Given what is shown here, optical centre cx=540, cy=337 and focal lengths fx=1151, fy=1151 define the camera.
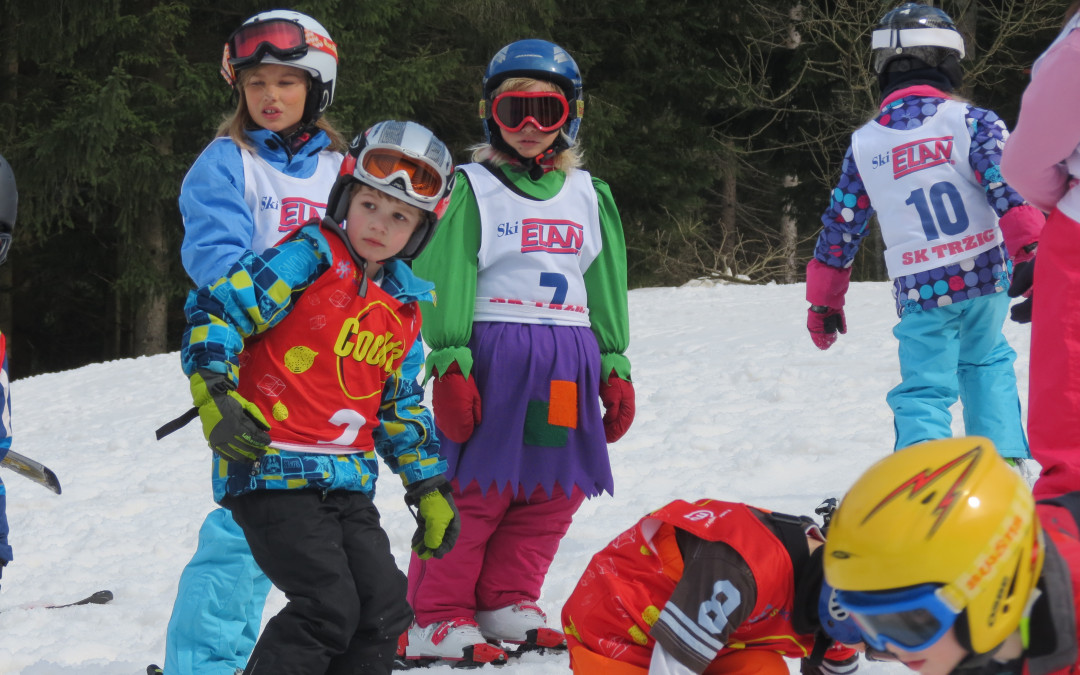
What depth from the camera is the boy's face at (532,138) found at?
12.5 feet

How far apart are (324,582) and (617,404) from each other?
4.92 feet

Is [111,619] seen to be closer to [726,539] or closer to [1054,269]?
[726,539]

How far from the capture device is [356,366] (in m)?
2.89

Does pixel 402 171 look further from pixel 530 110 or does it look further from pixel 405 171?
pixel 530 110

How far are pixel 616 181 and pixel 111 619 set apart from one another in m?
17.0

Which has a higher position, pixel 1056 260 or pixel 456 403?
pixel 1056 260

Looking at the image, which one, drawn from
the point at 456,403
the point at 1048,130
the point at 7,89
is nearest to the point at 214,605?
the point at 456,403

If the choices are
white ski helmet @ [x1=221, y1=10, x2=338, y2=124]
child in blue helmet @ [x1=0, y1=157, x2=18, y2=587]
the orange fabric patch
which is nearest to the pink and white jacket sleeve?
the orange fabric patch

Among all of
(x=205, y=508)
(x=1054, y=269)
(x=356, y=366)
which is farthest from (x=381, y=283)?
(x=205, y=508)

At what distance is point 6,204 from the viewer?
10.4ft

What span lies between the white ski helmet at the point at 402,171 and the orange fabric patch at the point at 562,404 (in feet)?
2.79

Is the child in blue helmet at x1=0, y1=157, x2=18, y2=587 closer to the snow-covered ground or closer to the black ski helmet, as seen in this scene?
the snow-covered ground

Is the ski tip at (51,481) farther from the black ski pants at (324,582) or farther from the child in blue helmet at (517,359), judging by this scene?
the child in blue helmet at (517,359)

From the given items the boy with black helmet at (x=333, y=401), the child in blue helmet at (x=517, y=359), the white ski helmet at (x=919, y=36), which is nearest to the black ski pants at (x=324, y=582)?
the boy with black helmet at (x=333, y=401)
